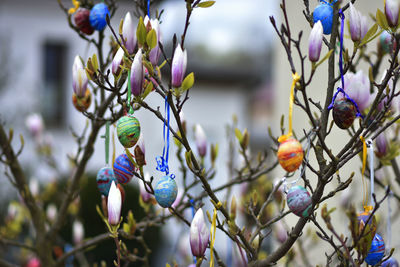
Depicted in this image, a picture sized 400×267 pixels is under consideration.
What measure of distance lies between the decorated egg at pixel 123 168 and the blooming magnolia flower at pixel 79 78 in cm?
33

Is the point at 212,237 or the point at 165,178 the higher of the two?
the point at 165,178

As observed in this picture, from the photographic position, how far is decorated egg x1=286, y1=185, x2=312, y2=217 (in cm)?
91

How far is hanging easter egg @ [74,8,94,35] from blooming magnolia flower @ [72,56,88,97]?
0.16 meters

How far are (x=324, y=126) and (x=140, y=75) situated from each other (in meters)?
0.39

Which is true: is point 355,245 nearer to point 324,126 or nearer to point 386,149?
point 324,126

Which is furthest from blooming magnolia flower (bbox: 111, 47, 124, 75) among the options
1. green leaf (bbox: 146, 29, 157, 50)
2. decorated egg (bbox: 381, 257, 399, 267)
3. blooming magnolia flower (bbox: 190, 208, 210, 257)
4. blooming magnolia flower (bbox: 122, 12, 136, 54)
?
decorated egg (bbox: 381, 257, 399, 267)

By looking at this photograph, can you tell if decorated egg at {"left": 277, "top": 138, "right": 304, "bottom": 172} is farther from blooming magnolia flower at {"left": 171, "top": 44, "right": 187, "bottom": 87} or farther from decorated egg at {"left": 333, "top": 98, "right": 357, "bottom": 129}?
blooming magnolia flower at {"left": 171, "top": 44, "right": 187, "bottom": 87}

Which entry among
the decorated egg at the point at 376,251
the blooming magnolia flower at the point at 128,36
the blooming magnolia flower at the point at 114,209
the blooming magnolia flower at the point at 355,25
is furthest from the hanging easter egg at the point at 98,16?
the decorated egg at the point at 376,251

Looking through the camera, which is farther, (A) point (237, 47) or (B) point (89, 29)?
(A) point (237, 47)

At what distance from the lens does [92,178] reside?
553cm

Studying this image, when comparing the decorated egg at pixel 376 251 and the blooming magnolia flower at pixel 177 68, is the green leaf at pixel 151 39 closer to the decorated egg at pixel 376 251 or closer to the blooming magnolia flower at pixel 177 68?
the blooming magnolia flower at pixel 177 68

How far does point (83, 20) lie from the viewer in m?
1.40

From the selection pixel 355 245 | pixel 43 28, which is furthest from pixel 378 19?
pixel 43 28

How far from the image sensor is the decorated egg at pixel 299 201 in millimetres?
906
